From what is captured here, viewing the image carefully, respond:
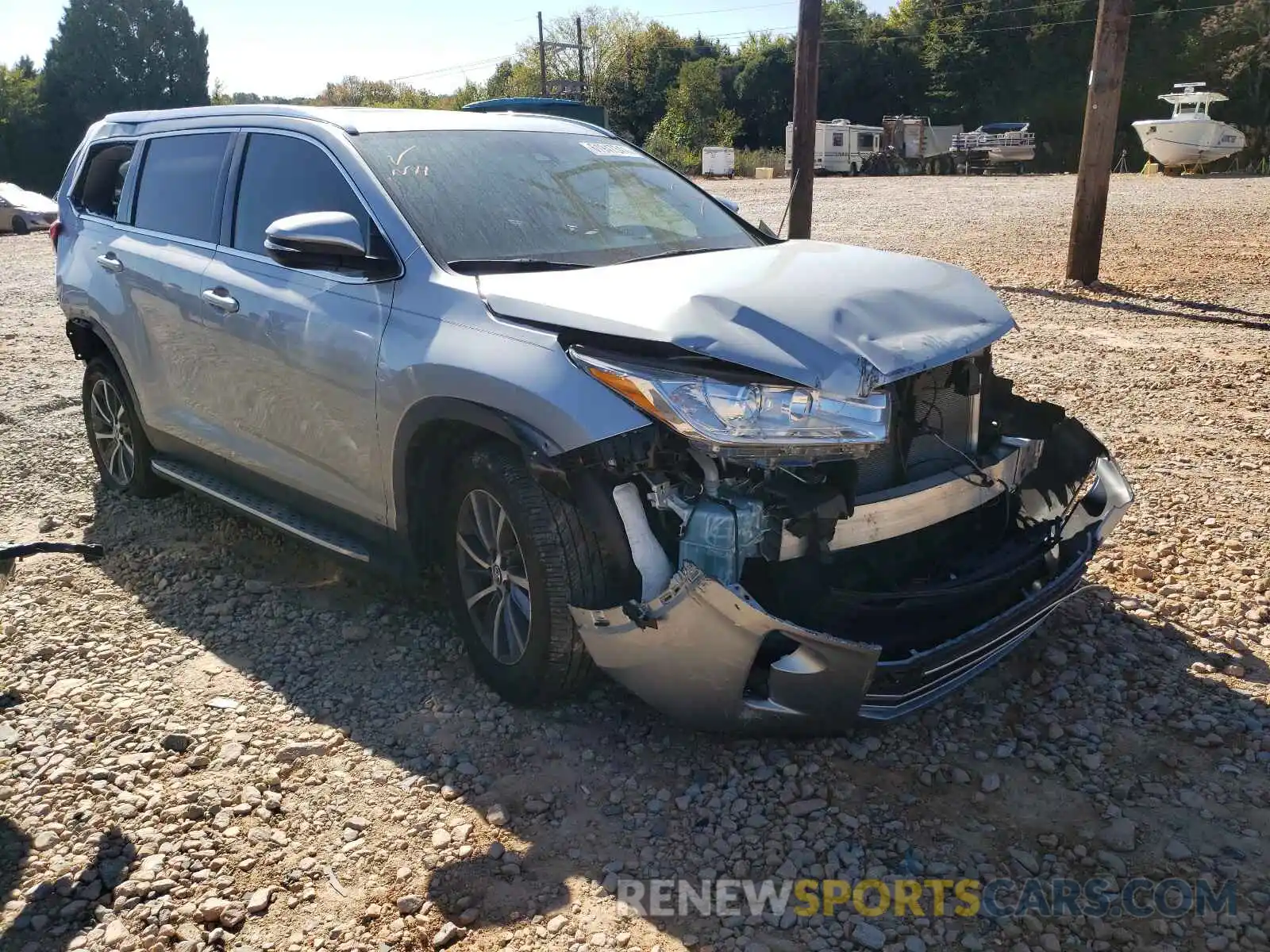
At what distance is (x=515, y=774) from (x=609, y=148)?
2.64 meters

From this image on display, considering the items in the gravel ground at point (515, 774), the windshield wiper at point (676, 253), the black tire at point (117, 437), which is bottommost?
the gravel ground at point (515, 774)

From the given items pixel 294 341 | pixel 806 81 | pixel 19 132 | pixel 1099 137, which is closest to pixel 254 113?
pixel 294 341

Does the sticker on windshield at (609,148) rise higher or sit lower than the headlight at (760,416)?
higher

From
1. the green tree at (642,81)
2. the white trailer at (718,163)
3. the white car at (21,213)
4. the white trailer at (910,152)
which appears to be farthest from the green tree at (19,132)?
the white trailer at (910,152)

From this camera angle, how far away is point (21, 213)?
22.5m

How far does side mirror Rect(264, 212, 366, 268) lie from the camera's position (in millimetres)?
3373

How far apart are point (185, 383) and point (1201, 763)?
3.96 m

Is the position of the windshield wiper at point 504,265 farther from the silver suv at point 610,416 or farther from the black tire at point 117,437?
the black tire at point 117,437

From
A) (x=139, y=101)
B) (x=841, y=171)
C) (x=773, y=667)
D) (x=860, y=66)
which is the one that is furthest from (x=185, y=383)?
(x=139, y=101)

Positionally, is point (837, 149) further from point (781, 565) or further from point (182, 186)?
point (781, 565)

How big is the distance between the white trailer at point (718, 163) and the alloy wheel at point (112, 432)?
1295 inches

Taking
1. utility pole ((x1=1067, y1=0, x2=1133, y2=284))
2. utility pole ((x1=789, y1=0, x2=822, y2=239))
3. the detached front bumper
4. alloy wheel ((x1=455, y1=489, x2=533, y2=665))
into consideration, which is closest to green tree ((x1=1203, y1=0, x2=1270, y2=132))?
utility pole ((x1=1067, y1=0, x2=1133, y2=284))

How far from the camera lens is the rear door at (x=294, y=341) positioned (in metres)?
3.56

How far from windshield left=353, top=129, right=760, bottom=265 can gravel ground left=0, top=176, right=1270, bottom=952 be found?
4.82 ft
